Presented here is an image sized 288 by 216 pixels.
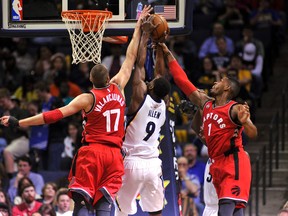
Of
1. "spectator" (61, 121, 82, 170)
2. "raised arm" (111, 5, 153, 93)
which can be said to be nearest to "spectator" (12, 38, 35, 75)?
"spectator" (61, 121, 82, 170)

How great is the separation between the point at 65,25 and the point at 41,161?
5305 mm

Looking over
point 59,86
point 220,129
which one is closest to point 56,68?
point 59,86

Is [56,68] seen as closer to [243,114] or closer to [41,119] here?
[41,119]

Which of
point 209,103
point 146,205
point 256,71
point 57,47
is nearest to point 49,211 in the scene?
point 146,205

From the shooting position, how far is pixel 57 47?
20.5 m

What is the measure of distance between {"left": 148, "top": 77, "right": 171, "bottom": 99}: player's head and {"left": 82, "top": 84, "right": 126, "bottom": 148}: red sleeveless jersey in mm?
705

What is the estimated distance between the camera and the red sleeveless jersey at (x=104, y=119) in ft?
37.4

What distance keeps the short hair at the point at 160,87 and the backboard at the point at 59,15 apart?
2.51 feet

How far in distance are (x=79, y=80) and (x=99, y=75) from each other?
24.4 ft

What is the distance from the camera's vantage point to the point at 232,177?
11578 mm

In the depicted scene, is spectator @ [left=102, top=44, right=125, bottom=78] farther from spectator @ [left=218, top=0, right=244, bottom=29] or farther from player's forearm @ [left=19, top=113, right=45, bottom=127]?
player's forearm @ [left=19, top=113, right=45, bottom=127]

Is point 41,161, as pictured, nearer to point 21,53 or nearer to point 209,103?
point 21,53

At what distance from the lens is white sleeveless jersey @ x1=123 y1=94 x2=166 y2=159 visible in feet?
39.7

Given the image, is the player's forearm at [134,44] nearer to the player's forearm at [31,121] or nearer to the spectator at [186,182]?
the player's forearm at [31,121]
